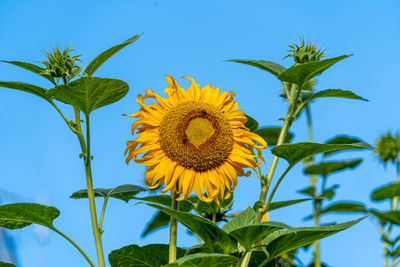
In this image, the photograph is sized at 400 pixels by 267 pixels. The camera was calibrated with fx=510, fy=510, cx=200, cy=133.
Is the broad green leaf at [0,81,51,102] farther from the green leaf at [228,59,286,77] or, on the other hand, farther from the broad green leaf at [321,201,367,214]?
the broad green leaf at [321,201,367,214]

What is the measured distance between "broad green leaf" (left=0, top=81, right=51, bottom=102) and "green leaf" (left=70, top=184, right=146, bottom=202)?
28 centimetres

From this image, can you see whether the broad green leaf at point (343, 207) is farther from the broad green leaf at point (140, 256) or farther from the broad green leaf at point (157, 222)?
the broad green leaf at point (140, 256)

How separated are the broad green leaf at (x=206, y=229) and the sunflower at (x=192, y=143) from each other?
146 millimetres

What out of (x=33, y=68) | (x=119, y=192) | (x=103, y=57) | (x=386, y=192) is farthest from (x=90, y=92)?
(x=386, y=192)

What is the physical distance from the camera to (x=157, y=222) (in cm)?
198

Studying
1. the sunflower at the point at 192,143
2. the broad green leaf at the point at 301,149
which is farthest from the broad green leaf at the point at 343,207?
the sunflower at the point at 192,143

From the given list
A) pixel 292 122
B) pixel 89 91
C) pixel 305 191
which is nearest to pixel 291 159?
pixel 292 122

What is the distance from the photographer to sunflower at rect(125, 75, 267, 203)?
1.21 m

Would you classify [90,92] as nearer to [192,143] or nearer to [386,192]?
[192,143]

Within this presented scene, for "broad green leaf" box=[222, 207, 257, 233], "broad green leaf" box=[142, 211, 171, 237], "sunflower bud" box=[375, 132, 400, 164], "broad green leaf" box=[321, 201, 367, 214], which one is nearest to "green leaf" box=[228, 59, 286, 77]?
"broad green leaf" box=[222, 207, 257, 233]

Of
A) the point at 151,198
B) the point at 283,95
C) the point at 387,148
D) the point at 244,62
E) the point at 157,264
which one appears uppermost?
the point at 387,148

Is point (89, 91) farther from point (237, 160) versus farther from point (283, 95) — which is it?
point (283, 95)

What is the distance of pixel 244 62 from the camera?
1.34 metres

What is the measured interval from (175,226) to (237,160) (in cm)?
22
